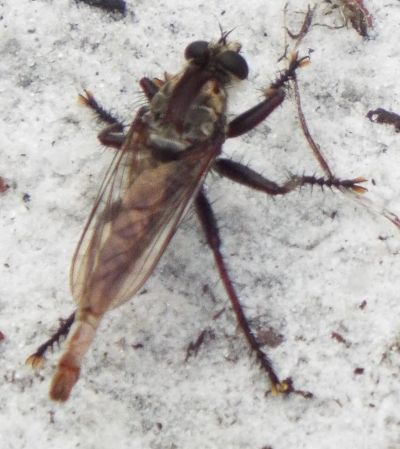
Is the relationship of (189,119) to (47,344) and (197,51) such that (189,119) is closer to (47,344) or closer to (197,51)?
(197,51)

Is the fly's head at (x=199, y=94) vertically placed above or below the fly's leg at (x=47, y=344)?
above

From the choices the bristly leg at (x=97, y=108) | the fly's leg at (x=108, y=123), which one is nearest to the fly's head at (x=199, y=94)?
the fly's leg at (x=108, y=123)

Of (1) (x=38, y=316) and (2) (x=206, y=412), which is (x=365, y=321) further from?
(1) (x=38, y=316)

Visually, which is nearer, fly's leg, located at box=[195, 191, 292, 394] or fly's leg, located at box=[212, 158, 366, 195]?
fly's leg, located at box=[195, 191, 292, 394]

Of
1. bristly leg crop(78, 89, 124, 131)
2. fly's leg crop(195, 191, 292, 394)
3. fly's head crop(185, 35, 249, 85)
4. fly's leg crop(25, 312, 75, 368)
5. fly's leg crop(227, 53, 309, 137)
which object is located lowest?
fly's leg crop(25, 312, 75, 368)

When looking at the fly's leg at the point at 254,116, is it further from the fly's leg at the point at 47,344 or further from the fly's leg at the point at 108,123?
the fly's leg at the point at 47,344

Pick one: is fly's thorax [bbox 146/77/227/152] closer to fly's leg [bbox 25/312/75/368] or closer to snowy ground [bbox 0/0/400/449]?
snowy ground [bbox 0/0/400/449]

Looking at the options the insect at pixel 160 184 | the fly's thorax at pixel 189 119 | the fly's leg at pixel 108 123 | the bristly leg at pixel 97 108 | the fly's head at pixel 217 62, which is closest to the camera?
the insect at pixel 160 184

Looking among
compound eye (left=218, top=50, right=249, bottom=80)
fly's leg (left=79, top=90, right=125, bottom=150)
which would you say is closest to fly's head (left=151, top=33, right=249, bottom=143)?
compound eye (left=218, top=50, right=249, bottom=80)
